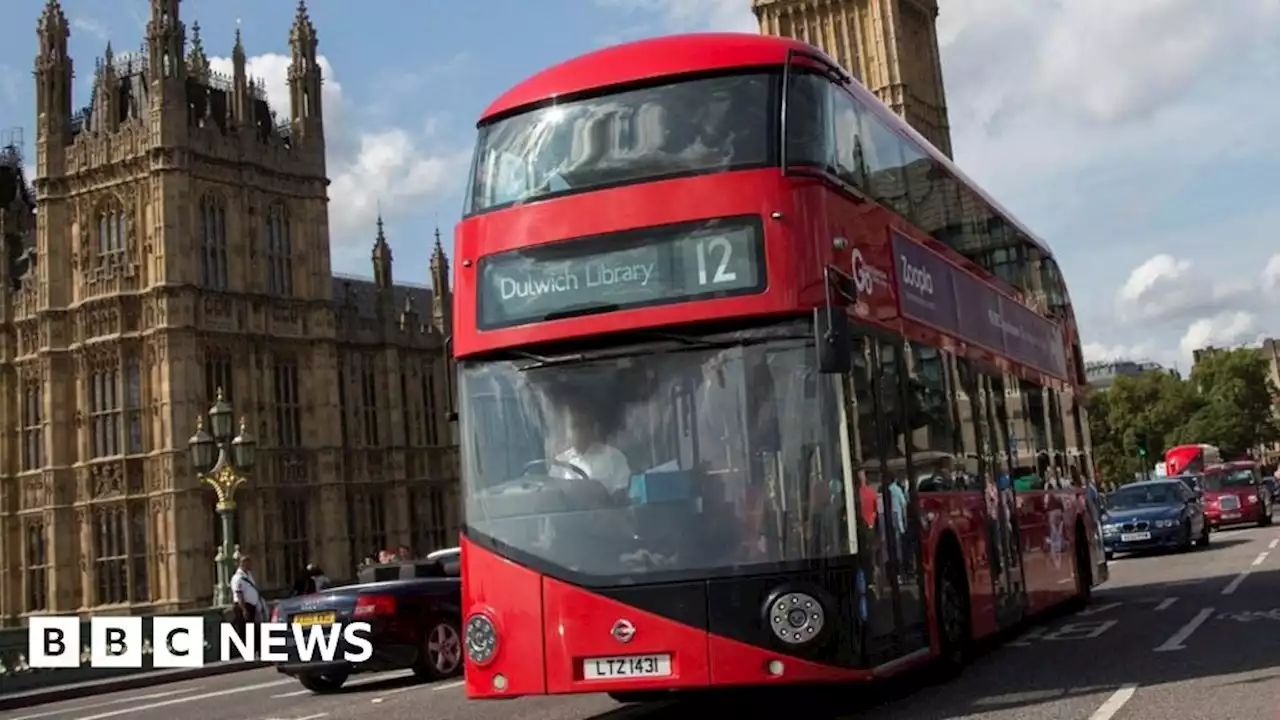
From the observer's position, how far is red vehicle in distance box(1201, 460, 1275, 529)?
35.6 m

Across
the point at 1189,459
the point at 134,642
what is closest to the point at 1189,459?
the point at 1189,459

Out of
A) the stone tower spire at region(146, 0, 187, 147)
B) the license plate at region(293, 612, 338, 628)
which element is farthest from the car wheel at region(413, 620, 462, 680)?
the stone tower spire at region(146, 0, 187, 147)

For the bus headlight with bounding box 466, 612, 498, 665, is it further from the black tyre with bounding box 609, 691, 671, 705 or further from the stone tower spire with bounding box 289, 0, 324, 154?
the stone tower spire with bounding box 289, 0, 324, 154

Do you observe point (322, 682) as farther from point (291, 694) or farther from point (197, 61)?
point (197, 61)

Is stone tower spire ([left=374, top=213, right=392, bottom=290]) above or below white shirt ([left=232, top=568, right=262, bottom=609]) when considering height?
above

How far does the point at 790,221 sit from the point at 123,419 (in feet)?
115

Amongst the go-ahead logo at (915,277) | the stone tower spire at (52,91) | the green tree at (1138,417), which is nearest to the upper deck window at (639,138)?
the go-ahead logo at (915,277)

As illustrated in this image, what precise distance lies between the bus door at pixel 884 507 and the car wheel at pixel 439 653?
665 cm

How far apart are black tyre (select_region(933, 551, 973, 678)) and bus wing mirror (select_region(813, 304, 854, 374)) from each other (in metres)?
2.64

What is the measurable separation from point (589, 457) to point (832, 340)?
4.99 feet

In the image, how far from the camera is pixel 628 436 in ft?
26.9

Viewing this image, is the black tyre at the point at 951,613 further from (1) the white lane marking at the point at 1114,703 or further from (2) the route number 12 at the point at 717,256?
(2) the route number 12 at the point at 717,256

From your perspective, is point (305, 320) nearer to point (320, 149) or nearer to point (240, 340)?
point (240, 340)

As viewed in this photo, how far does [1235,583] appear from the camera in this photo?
16859mm
